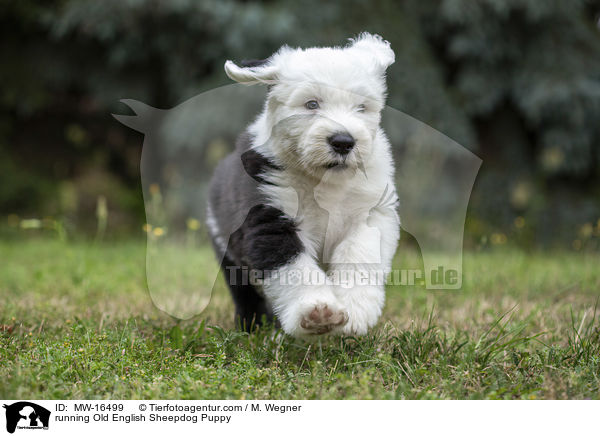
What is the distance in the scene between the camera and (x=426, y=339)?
275 cm

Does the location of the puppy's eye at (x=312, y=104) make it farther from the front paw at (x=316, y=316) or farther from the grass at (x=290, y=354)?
the grass at (x=290, y=354)

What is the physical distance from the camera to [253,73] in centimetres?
294

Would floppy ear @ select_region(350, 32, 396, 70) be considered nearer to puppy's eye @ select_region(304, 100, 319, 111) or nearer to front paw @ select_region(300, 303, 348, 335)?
puppy's eye @ select_region(304, 100, 319, 111)

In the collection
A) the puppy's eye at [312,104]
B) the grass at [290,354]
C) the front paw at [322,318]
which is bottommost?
the grass at [290,354]

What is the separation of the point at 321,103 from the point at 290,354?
47.9 inches

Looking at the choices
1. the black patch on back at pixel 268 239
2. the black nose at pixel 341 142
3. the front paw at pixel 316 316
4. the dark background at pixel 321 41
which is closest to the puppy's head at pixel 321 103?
the black nose at pixel 341 142

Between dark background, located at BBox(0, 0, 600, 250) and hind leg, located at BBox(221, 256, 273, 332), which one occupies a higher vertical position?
dark background, located at BBox(0, 0, 600, 250)

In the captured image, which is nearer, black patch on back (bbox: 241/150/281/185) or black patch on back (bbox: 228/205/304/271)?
black patch on back (bbox: 228/205/304/271)

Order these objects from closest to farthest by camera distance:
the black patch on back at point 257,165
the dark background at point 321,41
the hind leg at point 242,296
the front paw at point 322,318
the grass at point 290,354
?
the grass at point 290,354 < the front paw at point 322,318 < the black patch on back at point 257,165 < the hind leg at point 242,296 < the dark background at point 321,41

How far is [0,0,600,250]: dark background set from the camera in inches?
277

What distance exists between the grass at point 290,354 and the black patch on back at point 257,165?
797mm

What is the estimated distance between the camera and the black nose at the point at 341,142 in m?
2.71
